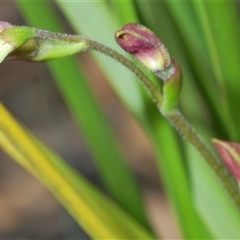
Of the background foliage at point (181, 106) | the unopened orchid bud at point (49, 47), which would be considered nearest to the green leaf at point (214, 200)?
the background foliage at point (181, 106)

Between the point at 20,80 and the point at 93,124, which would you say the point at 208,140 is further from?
the point at 20,80

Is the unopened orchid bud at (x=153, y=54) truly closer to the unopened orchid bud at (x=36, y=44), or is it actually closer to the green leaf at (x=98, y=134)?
the unopened orchid bud at (x=36, y=44)

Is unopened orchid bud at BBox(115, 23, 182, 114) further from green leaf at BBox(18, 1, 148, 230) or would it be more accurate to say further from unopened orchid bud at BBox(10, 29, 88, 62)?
green leaf at BBox(18, 1, 148, 230)

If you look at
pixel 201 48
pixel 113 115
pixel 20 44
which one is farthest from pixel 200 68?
pixel 113 115

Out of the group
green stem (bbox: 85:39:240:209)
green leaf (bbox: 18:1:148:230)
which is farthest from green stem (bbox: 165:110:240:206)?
green leaf (bbox: 18:1:148:230)

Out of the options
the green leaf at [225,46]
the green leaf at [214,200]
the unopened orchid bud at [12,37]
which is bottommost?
the green leaf at [214,200]

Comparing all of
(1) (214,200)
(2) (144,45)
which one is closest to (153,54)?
(2) (144,45)
